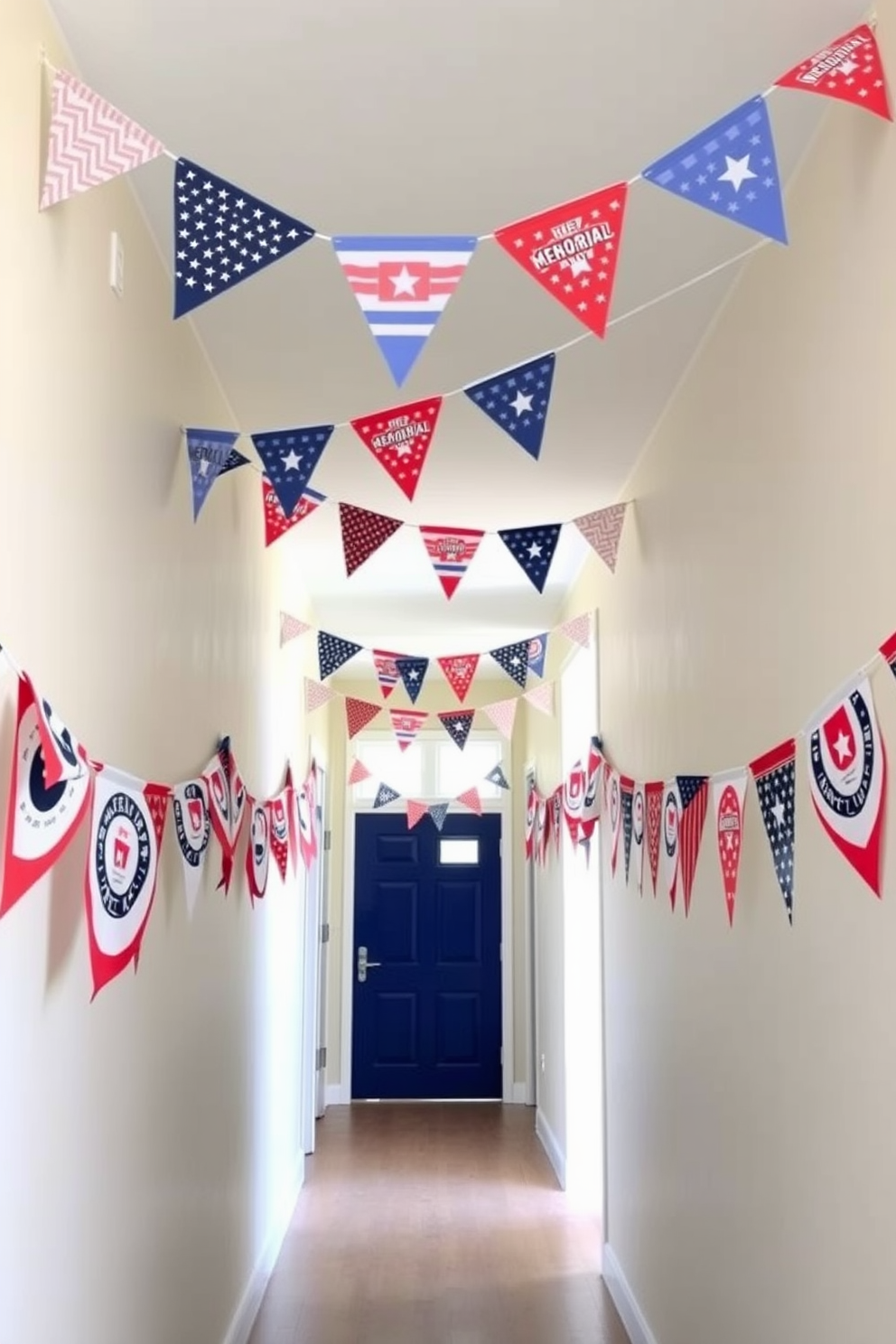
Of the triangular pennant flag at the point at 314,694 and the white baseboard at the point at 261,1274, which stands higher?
the triangular pennant flag at the point at 314,694

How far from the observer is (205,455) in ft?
8.13

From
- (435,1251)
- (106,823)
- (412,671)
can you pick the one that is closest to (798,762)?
(106,823)

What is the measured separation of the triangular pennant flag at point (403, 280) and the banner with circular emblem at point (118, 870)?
2.75 feet

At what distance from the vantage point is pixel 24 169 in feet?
4.78

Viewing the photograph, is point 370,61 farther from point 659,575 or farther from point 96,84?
point 659,575

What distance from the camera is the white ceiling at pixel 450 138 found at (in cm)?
167

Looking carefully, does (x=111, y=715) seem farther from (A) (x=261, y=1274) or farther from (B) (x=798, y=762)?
(A) (x=261, y=1274)

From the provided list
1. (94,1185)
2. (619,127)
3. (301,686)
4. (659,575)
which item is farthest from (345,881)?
(619,127)

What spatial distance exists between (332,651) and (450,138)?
243cm

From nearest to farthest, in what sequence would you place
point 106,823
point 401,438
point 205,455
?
point 106,823
point 401,438
point 205,455

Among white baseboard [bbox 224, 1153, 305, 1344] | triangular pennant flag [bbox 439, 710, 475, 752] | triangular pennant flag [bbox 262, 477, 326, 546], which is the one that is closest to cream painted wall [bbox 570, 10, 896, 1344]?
triangular pennant flag [bbox 262, 477, 326, 546]

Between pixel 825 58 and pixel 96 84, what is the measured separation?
1148mm

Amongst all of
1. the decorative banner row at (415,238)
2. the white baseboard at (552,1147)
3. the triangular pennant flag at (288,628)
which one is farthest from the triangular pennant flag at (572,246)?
the white baseboard at (552,1147)

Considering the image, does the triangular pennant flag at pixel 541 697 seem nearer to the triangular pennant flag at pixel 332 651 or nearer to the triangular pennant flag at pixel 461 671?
the triangular pennant flag at pixel 461 671
